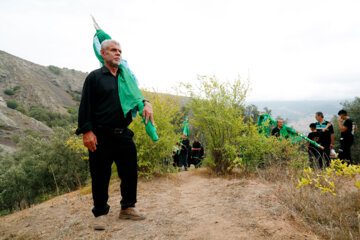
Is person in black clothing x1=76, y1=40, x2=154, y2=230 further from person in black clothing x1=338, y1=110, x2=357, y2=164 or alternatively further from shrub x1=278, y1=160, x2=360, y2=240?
person in black clothing x1=338, y1=110, x2=357, y2=164

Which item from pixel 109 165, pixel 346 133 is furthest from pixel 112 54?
pixel 346 133

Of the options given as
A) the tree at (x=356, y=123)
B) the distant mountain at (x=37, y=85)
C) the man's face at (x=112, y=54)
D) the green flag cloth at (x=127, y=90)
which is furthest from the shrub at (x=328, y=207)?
the distant mountain at (x=37, y=85)

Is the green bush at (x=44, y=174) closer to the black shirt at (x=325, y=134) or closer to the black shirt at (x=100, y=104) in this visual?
the black shirt at (x=100, y=104)

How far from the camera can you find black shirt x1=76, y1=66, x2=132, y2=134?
8.63 ft

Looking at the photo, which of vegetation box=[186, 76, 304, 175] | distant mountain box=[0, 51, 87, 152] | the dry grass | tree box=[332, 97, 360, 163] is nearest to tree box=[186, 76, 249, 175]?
vegetation box=[186, 76, 304, 175]

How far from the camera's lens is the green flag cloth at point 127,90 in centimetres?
272

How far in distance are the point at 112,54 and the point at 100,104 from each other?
66 cm

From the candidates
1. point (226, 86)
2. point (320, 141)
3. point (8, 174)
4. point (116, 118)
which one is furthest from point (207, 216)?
point (8, 174)

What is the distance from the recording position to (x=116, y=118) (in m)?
2.69

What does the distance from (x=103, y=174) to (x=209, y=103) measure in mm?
3470

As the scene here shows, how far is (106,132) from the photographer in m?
2.67

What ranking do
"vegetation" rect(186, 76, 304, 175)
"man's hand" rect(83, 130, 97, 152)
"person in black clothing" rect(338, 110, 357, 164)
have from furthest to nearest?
"person in black clothing" rect(338, 110, 357, 164)
"vegetation" rect(186, 76, 304, 175)
"man's hand" rect(83, 130, 97, 152)

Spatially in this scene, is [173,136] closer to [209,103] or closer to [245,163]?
[209,103]

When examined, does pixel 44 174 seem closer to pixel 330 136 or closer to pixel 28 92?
pixel 330 136
